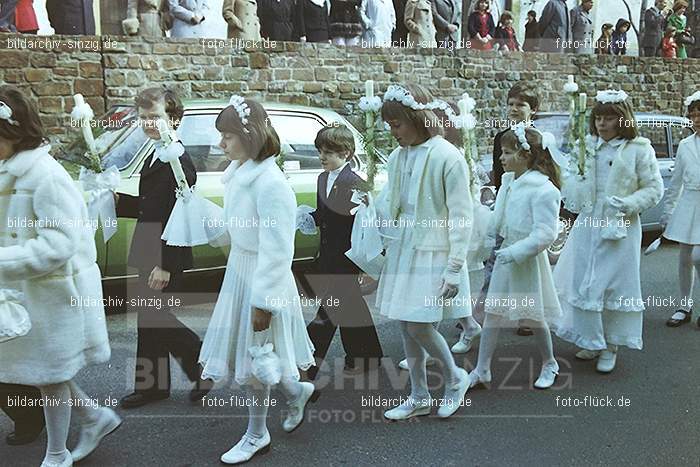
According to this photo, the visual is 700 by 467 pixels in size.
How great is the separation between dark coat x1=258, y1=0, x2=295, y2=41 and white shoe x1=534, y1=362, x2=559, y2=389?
7806 mm

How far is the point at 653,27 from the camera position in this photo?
59.0ft

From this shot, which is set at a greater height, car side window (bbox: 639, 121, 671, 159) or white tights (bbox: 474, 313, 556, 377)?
car side window (bbox: 639, 121, 671, 159)

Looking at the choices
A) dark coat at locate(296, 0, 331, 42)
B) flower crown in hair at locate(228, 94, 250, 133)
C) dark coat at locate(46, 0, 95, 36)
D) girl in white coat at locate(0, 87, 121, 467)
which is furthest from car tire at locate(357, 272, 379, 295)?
dark coat at locate(296, 0, 331, 42)

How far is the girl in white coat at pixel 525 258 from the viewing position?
176 inches

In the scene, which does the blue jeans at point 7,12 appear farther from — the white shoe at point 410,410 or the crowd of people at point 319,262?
the white shoe at point 410,410

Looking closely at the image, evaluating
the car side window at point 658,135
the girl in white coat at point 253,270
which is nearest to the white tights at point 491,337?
the girl in white coat at point 253,270

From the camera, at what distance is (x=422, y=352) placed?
4184 millimetres

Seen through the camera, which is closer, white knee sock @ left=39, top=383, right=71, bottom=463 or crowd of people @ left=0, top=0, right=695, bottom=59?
white knee sock @ left=39, top=383, right=71, bottom=463

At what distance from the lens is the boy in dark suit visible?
455 cm

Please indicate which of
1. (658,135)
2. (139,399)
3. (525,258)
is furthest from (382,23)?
(139,399)

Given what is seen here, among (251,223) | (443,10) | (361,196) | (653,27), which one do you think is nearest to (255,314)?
(251,223)

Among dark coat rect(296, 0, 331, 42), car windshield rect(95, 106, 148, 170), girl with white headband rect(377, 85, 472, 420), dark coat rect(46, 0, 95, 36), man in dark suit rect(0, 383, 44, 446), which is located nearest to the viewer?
man in dark suit rect(0, 383, 44, 446)

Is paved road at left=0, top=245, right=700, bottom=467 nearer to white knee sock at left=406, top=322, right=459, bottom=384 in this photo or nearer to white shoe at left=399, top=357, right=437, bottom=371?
white shoe at left=399, top=357, right=437, bottom=371

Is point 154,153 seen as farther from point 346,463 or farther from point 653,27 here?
point 653,27
